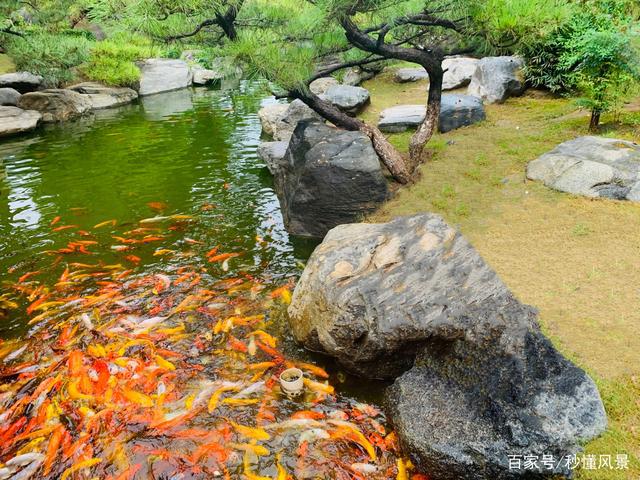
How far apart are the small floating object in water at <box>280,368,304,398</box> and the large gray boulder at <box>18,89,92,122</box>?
18370 mm

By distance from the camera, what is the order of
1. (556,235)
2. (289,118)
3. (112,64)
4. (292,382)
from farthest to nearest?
(112,64) < (289,118) < (556,235) < (292,382)

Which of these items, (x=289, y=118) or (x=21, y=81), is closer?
(x=289, y=118)

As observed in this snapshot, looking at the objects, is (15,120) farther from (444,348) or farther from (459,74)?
(444,348)

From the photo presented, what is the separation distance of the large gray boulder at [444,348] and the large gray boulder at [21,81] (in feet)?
61.4

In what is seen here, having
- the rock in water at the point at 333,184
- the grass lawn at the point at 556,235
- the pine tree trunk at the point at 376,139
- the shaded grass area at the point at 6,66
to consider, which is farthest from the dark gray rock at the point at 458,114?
the shaded grass area at the point at 6,66

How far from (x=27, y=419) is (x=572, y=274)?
6.36 metres

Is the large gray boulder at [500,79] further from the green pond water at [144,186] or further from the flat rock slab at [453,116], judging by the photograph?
the green pond water at [144,186]

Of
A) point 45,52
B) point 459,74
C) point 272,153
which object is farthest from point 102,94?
point 459,74

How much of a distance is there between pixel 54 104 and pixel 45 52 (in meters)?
4.32

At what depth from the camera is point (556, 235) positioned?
663cm

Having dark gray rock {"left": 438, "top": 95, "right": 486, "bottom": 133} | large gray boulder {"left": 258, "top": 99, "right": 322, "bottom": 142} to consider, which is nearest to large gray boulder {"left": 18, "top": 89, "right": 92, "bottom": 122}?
large gray boulder {"left": 258, "top": 99, "right": 322, "bottom": 142}

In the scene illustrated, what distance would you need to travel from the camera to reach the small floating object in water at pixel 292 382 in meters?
4.93

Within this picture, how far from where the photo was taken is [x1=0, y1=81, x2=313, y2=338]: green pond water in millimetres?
8320

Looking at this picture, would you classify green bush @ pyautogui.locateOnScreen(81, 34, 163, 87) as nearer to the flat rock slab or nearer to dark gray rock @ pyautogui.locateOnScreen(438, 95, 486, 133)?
the flat rock slab
